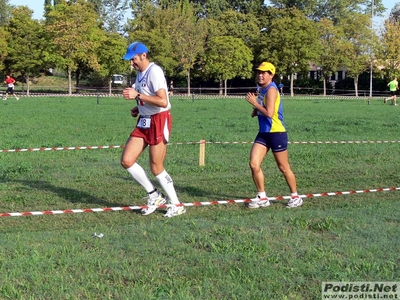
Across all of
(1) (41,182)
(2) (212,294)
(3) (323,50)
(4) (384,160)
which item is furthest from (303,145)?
(3) (323,50)

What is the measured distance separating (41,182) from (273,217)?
4.01 meters

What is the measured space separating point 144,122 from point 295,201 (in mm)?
2142

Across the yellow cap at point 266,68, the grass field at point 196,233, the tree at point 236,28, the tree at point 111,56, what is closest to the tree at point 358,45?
the tree at point 236,28

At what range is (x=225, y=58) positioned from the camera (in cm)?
5462

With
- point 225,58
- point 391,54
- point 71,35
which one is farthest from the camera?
point 391,54

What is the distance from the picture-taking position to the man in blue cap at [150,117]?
6.26m

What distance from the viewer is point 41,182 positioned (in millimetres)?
8680

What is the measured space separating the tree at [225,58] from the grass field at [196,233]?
44275 mm

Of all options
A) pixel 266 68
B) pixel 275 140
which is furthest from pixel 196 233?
pixel 266 68

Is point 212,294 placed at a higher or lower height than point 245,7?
lower

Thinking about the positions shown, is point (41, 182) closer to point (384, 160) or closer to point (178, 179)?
point (178, 179)

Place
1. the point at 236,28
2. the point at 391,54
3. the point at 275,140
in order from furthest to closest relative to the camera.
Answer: the point at 236,28 < the point at 391,54 < the point at 275,140

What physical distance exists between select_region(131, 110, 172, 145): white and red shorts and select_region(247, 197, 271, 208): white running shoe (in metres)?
1.39

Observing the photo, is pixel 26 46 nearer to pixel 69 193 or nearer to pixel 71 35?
pixel 71 35
